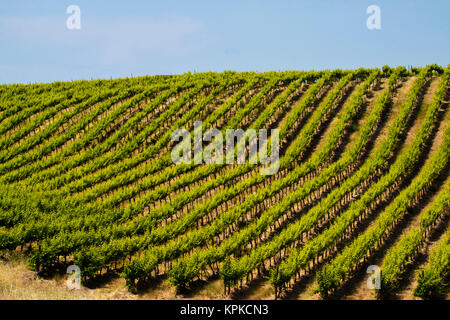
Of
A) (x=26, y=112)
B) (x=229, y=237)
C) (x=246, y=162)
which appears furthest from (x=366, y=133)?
(x=26, y=112)

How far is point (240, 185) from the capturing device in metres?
20.0

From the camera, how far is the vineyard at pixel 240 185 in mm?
13320

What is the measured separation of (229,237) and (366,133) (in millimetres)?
13178

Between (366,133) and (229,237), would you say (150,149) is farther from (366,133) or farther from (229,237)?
(366,133)
